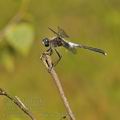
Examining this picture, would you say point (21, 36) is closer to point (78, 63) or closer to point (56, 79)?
point (56, 79)

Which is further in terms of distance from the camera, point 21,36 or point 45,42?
point 21,36

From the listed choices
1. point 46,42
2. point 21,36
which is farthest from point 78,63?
point 46,42

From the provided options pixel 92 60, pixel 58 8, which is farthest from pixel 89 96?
pixel 58 8

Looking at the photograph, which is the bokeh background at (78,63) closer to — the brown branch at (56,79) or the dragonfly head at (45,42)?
the dragonfly head at (45,42)

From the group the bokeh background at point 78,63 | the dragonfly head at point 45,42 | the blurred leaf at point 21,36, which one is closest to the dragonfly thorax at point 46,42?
the dragonfly head at point 45,42

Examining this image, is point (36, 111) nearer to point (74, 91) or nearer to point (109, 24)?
point (74, 91)
